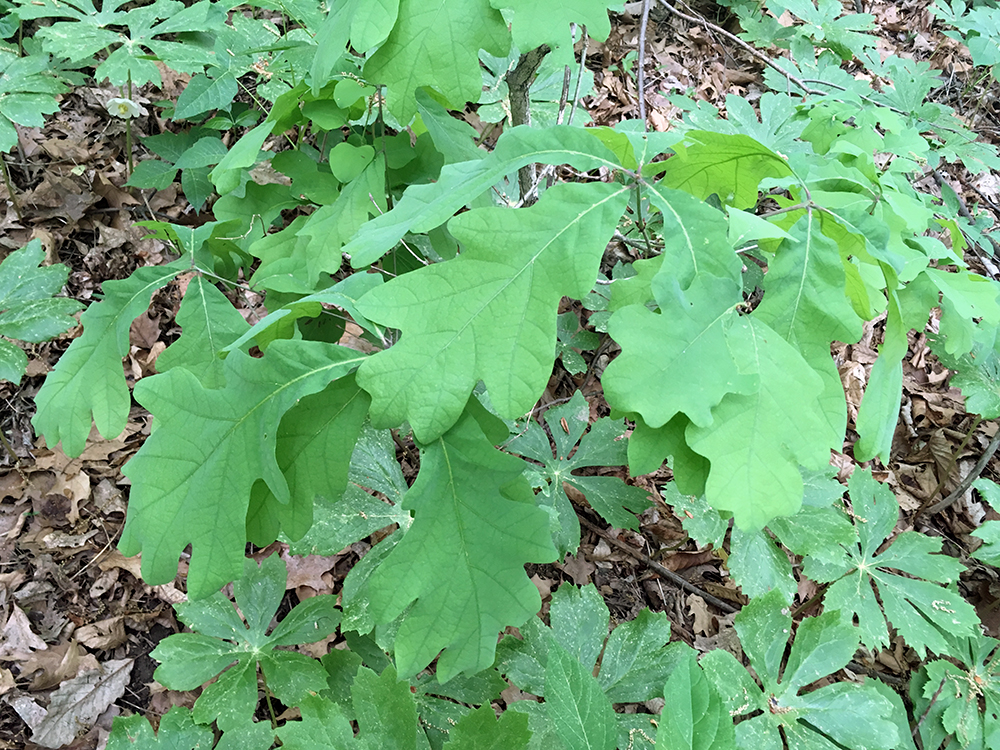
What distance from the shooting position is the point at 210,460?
39.8 inches

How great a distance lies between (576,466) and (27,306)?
6.12ft

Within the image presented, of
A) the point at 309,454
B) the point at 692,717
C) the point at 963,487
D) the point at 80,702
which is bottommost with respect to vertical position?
the point at 80,702

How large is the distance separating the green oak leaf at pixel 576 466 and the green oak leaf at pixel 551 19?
4.24 ft

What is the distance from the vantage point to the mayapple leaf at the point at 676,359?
36.9 inches

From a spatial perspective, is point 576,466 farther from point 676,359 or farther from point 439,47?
point 439,47

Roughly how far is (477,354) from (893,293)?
0.75 metres

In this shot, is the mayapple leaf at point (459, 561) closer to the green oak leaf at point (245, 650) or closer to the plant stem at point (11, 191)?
the green oak leaf at point (245, 650)

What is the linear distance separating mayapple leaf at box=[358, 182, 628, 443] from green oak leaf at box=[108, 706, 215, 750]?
119cm

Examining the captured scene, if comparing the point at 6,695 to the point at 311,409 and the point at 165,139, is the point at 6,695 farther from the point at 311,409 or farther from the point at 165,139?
the point at 165,139

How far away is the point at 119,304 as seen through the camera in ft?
5.26

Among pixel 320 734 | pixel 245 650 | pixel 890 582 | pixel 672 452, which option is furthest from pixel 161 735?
pixel 890 582

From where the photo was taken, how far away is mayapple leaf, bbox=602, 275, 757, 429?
936 mm

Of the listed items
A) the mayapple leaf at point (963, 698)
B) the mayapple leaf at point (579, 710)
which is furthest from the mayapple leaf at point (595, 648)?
the mayapple leaf at point (963, 698)

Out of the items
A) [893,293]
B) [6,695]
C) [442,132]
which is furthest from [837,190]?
[6,695]
